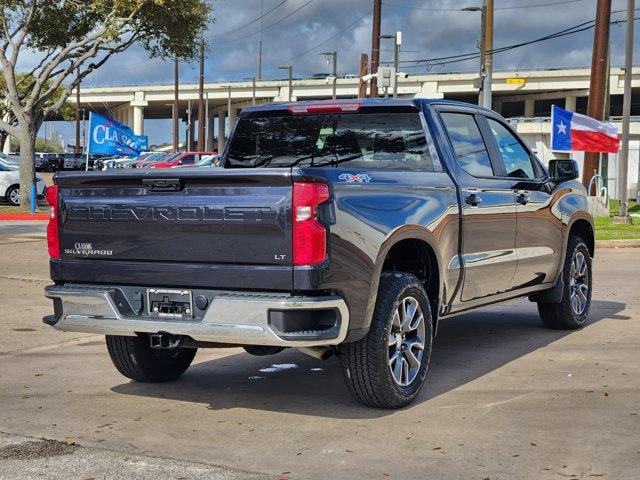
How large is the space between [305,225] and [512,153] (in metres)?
3.31

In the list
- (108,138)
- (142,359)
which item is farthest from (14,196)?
(142,359)

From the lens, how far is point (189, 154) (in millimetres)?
43344

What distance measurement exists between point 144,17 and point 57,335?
21.2 metres

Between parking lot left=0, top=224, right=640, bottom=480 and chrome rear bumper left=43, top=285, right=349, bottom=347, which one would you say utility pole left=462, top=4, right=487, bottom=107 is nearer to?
parking lot left=0, top=224, right=640, bottom=480

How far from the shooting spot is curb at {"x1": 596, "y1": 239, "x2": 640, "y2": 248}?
18.9 meters

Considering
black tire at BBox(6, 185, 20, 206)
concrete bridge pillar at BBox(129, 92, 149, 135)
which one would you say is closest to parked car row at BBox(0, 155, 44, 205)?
black tire at BBox(6, 185, 20, 206)

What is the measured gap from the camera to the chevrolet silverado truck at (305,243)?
18.1ft

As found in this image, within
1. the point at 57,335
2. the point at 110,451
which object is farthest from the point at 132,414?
the point at 57,335

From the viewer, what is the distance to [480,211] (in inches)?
287

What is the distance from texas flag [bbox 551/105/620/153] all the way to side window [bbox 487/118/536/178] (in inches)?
649

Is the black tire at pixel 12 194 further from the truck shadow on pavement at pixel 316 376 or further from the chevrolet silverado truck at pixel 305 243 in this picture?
the chevrolet silverado truck at pixel 305 243

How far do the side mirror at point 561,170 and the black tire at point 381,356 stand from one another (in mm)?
2666

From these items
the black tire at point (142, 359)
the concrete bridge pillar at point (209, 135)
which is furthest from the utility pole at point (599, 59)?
the concrete bridge pillar at point (209, 135)

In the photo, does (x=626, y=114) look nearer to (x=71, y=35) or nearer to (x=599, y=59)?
(x=599, y=59)
